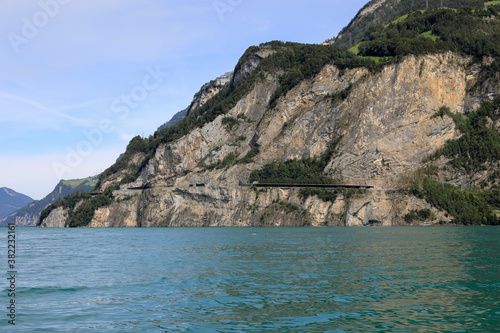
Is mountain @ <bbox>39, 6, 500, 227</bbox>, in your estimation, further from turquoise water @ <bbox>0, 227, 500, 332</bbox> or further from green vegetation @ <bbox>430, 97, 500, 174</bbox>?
turquoise water @ <bbox>0, 227, 500, 332</bbox>

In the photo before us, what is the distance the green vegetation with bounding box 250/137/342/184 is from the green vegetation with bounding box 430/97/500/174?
33129 millimetres

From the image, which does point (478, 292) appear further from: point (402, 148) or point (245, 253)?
point (402, 148)

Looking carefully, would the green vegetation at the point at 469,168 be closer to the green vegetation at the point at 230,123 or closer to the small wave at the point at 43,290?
the green vegetation at the point at 230,123

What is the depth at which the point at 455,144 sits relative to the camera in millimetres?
146625

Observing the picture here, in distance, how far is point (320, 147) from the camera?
16200 cm

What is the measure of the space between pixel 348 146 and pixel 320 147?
11843 millimetres

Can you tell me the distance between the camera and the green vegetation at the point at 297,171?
15262 centimetres

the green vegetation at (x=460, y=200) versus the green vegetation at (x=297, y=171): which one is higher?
the green vegetation at (x=297, y=171)

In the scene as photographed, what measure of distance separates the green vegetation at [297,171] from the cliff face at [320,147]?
9.11ft

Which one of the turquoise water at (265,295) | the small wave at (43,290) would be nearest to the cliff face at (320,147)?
the turquoise water at (265,295)

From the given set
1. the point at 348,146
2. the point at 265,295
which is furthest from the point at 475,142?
the point at 265,295

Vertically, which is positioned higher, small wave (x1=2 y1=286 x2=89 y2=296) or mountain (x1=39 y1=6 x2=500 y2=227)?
mountain (x1=39 y1=6 x2=500 y2=227)

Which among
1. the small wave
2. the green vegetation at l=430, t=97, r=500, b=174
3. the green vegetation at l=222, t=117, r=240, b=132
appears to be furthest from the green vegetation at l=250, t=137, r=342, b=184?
the small wave

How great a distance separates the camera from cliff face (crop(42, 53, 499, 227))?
476 feet
